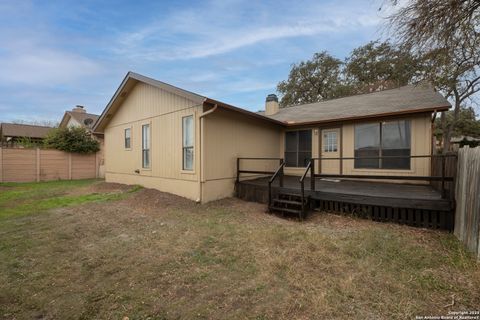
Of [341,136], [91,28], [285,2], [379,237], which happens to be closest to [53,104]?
[91,28]

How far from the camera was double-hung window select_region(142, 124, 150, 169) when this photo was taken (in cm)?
981

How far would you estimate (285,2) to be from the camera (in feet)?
28.1

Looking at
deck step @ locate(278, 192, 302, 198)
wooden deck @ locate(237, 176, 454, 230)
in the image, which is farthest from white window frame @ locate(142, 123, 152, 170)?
deck step @ locate(278, 192, 302, 198)

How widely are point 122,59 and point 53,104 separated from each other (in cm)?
2139

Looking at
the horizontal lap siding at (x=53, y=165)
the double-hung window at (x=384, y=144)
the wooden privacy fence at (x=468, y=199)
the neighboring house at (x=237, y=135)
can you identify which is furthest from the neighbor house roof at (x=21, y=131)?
the wooden privacy fence at (x=468, y=199)

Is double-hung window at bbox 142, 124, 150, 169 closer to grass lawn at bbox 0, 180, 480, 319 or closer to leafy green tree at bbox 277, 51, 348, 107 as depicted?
grass lawn at bbox 0, 180, 480, 319

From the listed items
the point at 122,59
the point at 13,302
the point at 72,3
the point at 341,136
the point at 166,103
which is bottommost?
the point at 13,302

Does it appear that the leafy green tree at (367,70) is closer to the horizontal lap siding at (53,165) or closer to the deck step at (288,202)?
the deck step at (288,202)

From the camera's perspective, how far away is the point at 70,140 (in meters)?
14.9

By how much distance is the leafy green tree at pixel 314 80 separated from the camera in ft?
75.0

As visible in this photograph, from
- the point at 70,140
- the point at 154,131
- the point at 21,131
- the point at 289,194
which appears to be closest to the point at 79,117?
the point at 21,131

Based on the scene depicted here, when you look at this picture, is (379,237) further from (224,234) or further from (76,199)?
(76,199)

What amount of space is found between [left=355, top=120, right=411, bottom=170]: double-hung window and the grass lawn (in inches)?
138

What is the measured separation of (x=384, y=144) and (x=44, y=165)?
17019 millimetres
